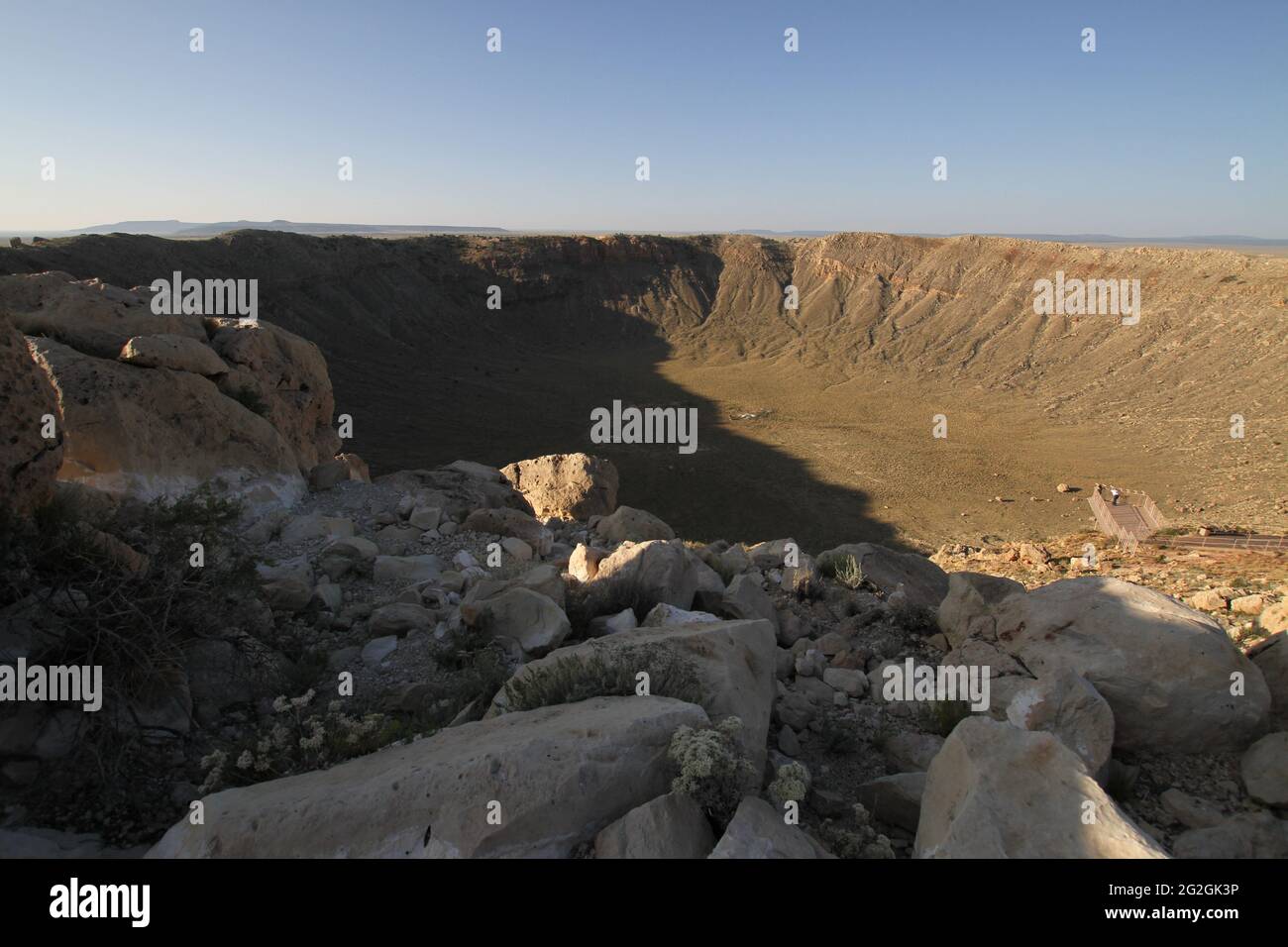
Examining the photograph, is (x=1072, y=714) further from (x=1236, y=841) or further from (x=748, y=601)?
(x=748, y=601)

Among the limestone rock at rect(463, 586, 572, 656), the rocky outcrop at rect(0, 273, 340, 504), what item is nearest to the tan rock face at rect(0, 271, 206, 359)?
the rocky outcrop at rect(0, 273, 340, 504)

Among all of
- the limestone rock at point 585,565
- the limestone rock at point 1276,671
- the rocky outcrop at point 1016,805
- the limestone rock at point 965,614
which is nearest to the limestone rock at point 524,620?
the limestone rock at point 585,565

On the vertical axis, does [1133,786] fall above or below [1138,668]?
below

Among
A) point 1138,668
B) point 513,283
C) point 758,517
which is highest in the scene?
point 513,283

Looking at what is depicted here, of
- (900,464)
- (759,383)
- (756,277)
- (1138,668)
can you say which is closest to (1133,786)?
(1138,668)

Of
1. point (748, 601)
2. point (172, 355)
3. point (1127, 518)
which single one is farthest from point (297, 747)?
point (1127, 518)
